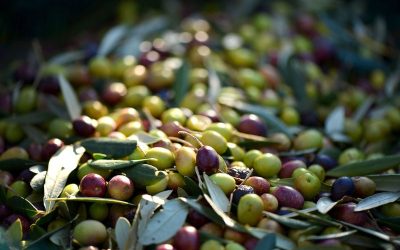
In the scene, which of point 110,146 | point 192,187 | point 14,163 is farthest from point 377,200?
point 14,163

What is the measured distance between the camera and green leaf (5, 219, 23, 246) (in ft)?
3.87

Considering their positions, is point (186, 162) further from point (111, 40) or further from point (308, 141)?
point (111, 40)

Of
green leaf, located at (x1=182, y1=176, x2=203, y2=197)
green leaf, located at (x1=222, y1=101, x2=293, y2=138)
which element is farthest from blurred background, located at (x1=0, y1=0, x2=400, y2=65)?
green leaf, located at (x1=182, y1=176, x2=203, y2=197)

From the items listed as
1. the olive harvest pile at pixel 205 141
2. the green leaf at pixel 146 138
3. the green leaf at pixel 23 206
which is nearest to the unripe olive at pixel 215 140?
the olive harvest pile at pixel 205 141

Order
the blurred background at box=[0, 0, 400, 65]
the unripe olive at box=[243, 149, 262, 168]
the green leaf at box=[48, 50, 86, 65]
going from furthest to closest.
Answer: the blurred background at box=[0, 0, 400, 65] → the green leaf at box=[48, 50, 86, 65] → the unripe olive at box=[243, 149, 262, 168]

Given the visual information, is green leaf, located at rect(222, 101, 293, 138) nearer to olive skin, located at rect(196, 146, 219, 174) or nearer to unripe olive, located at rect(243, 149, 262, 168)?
unripe olive, located at rect(243, 149, 262, 168)

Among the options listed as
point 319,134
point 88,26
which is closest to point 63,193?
point 319,134

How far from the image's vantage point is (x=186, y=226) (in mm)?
1164

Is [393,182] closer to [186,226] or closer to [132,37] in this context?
[186,226]

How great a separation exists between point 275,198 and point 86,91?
0.81 meters

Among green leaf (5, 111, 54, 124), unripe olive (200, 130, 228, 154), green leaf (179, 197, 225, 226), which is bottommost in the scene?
green leaf (5, 111, 54, 124)

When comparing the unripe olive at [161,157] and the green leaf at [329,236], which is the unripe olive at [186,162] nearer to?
the unripe olive at [161,157]

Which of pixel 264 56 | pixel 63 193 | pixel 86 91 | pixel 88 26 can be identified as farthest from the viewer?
pixel 88 26

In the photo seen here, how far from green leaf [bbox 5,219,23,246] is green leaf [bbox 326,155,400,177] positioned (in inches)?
29.4
